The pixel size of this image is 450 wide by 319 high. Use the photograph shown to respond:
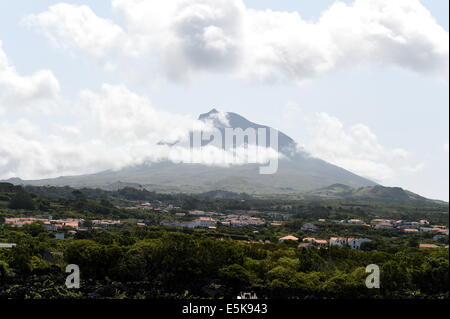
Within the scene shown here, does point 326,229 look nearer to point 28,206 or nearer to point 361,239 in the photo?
point 361,239

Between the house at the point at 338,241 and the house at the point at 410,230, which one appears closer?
the house at the point at 338,241

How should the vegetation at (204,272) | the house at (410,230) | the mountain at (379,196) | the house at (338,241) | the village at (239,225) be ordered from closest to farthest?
the vegetation at (204,272)
the village at (239,225)
the house at (338,241)
the house at (410,230)
the mountain at (379,196)

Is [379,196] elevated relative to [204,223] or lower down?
elevated

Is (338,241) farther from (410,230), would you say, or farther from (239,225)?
(410,230)

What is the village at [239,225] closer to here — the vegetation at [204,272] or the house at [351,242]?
the house at [351,242]

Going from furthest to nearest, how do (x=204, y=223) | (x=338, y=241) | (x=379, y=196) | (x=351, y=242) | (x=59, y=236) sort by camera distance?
(x=379, y=196) → (x=204, y=223) → (x=338, y=241) → (x=351, y=242) → (x=59, y=236)

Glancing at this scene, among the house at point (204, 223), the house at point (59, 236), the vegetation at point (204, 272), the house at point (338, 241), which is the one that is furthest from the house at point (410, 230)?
the house at point (59, 236)

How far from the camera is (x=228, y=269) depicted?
93.1 feet

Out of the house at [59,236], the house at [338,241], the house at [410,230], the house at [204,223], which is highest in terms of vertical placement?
the house at [59,236]

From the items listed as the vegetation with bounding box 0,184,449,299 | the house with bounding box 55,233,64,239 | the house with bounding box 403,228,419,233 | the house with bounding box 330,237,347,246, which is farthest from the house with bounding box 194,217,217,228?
the vegetation with bounding box 0,184,449,299

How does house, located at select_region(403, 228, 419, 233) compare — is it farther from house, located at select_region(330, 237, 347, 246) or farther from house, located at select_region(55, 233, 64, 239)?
house, located at select_region(55, 233, 64, 239)

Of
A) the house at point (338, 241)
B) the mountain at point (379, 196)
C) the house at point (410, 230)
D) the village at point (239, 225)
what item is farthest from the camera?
the mountain at point (379, 196)

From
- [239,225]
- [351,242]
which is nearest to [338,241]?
[351,242]
